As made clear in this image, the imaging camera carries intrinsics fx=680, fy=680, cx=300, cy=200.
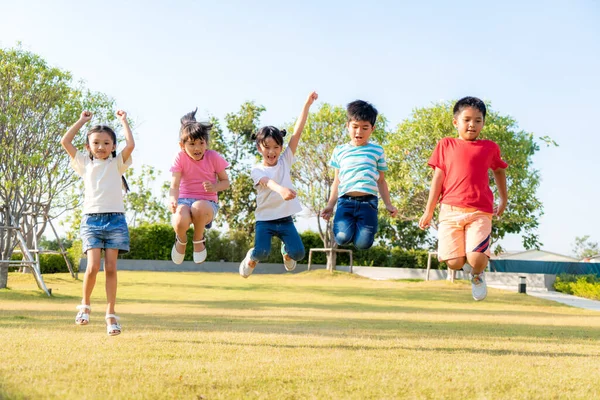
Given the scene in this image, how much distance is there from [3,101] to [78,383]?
18781 mm

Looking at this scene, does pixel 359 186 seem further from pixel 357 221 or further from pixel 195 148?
pixel 195 148

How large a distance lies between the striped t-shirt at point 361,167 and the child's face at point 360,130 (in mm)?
60

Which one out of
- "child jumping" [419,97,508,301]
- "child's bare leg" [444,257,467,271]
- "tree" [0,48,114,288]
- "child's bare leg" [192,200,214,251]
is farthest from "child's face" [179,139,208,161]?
"tree" [0,48,114,288]

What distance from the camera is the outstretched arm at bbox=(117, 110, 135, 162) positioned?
7.07 metres

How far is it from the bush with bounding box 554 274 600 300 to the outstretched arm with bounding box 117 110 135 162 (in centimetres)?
2230

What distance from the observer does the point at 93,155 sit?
7.41m

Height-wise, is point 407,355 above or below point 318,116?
below

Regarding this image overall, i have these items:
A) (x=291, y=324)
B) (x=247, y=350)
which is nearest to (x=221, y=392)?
(x=247, y=350)

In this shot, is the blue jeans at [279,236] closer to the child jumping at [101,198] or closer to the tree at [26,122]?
the child jumping at [101,198]

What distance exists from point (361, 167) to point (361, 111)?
0.65 meters

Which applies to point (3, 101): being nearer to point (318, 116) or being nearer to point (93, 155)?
point (318, 116)

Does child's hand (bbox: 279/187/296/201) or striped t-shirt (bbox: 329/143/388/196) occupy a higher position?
striped t-shirt (bbox: 329/143/388/196)

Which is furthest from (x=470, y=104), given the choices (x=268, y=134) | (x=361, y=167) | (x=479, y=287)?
(x=268, y=134)

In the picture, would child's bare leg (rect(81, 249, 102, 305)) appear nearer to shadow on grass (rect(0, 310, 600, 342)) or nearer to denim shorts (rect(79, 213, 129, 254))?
denim shorts (rect(79, 213, 129, 254))
